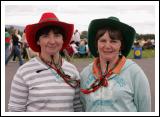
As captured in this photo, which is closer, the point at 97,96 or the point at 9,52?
the point at 97,96

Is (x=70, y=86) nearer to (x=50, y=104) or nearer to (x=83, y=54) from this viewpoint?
(x=50, y=104)

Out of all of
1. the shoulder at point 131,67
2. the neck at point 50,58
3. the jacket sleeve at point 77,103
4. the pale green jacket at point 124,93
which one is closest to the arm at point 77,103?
the jacket sleeve at point 77,103

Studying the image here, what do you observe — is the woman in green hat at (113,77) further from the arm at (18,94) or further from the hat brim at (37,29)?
the arm at (18,94)

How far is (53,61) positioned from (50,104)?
1.05 ft

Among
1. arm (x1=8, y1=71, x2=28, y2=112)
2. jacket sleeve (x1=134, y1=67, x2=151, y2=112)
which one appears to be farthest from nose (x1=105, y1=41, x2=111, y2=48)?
arm (x1=8, y1=71, x2=28, y2=112)

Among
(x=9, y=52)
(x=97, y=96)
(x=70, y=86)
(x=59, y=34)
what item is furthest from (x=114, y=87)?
(x=9, y=52)

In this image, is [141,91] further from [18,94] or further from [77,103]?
[18,94]

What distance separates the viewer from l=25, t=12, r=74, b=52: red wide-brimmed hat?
2.73 metres

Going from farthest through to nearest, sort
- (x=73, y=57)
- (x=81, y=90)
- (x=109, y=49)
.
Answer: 1. (x=73, y=57)
2. (x=81, y=90)
3. (x=109, y=49)

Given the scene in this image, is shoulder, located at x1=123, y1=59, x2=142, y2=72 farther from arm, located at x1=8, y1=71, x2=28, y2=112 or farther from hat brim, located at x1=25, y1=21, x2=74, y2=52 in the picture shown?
arm, located at x1=8, y1=71, x2=28, y2=112

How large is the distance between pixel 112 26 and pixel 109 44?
0.50ft

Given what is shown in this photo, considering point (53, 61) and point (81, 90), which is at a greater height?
point (53, 61)

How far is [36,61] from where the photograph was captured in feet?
8.99

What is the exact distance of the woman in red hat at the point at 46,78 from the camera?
8.70 feet
